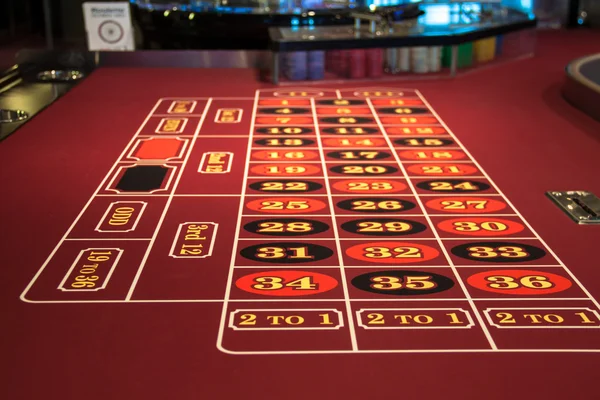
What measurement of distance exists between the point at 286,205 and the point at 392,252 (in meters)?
0.59

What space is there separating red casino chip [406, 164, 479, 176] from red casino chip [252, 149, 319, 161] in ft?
1.60

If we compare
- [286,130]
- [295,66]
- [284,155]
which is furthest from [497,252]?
[295,66]

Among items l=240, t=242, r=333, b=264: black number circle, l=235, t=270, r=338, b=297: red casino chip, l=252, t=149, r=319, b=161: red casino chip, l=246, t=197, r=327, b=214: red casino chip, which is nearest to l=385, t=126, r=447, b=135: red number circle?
l=252, t=149, r=319, b=161: red casino chip

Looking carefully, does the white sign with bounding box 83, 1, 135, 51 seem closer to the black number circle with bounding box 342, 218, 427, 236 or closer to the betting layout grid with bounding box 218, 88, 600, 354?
the betting layout grid with bounding box 218, 88, 600, 354

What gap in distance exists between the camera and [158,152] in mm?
3854

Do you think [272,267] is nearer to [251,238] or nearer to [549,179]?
[251,238]

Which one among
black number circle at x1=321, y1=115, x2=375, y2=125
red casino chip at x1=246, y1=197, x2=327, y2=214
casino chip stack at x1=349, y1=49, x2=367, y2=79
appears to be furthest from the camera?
casino chip stack at x1=349, y1=49, x2=367, y2=79

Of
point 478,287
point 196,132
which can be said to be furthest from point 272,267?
point 196,132

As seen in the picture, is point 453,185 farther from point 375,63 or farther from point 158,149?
point 375,63

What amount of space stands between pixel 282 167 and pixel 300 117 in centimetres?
104

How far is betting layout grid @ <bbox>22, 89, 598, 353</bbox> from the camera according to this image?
86.9 inches

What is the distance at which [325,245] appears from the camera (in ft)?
9.02

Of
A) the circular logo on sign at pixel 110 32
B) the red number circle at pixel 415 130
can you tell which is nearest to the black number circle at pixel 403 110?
the red number circle at pixel 415 130

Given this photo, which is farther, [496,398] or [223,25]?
[223,25]
